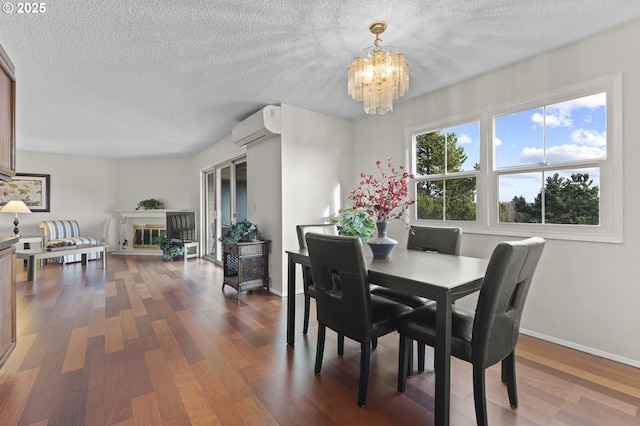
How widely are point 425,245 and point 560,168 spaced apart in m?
1.29

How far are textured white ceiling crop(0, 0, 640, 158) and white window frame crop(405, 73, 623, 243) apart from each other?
0.40m

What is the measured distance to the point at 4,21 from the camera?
6.81 ft

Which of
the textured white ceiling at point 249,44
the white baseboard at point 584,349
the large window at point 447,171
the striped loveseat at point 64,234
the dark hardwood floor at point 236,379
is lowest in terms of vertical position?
the dark hardwood floor at point 236,379

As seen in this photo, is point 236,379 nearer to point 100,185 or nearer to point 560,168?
point 560,168

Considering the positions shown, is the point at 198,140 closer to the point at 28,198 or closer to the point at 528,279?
the point at 28,198

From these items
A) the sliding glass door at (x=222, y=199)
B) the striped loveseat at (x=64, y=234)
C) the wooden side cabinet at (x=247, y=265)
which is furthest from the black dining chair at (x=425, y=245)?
the striped loveseat at (x=64, y=234)

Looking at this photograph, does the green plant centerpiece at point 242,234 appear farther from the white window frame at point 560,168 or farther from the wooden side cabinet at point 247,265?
the white window frame at point 560,168

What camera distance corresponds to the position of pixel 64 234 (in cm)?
636

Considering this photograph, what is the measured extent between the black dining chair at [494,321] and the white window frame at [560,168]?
1247mm

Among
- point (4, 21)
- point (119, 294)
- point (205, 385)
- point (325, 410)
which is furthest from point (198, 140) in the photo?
point (325, 410)

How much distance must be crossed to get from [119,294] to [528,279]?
4.45 meters

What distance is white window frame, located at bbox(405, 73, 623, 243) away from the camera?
7.36 ft

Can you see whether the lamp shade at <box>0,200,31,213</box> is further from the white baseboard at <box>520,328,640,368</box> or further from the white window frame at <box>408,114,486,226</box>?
the white baseboard at <box>520,328,640,368</box>

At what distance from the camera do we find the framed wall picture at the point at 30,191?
253 inches
